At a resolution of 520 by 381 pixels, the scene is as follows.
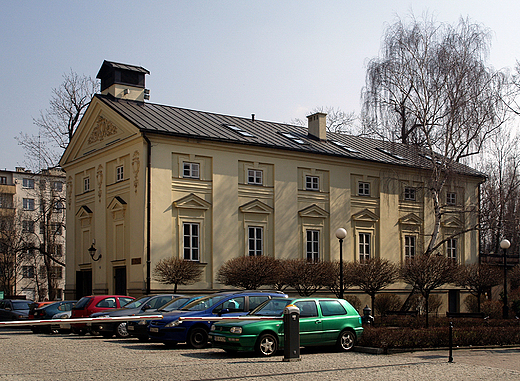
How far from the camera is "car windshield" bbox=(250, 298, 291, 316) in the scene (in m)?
17.2

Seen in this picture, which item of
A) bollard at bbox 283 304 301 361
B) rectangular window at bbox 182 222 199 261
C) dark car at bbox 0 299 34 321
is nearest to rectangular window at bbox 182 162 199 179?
rectangular window at bbox 182 222 199 261

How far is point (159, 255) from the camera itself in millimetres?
32625

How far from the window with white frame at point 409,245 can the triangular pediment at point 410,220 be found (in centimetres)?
93

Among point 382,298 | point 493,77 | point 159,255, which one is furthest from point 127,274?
point 493,77

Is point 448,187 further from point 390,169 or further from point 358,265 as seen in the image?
point 358,265

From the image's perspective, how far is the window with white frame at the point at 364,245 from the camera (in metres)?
40.2

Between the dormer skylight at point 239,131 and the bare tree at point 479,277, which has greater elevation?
the dormer skylight at point 239,131

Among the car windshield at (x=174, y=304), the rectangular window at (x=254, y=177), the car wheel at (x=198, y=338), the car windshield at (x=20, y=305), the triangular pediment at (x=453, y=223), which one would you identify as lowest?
the car windshield at (x=20, y=305)

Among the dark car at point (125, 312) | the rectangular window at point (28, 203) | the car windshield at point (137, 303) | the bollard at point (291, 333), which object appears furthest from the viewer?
the rectangular window at point (28, 203)

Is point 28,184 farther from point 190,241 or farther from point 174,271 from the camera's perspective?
point 174,271

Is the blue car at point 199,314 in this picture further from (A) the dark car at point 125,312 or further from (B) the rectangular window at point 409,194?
(B) the rectangular window at point 409,194

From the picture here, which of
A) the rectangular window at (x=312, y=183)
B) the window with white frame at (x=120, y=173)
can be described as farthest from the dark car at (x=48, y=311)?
Answer: the rectangular window at (x=312, y=183)

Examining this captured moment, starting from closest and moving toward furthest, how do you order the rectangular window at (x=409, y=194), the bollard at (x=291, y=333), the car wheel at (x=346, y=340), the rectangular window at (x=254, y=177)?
the bollard at (x=291, y=333) → the car wheel at (x=346, y=340) → the rectangular window at (x=254, y=177) → the rectangular window at (x=409, y=194)

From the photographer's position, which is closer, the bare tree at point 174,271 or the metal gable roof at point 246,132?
the bare tree at point 174,271
